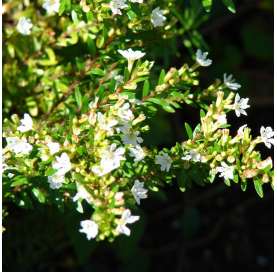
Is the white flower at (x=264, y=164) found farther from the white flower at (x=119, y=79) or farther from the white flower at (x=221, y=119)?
the white flower at (x=119, y=79)

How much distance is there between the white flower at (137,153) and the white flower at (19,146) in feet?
0.80

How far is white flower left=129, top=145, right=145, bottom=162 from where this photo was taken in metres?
1.58

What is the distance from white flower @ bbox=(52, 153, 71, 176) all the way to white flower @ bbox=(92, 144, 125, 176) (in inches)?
2.8

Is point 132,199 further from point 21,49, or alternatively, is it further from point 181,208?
point 181,208

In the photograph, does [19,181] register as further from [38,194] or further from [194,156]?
[194,156]

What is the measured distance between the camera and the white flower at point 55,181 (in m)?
1.56

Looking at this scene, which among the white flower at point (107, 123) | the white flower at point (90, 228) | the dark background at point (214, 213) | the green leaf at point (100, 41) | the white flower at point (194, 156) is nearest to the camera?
the white flower at point (90, 228)

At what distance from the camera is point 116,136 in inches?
63.7

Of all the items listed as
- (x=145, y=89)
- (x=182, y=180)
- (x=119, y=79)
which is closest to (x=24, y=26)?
(x=119, y=79)

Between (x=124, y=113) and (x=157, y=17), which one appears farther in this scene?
(x=157, y=17)

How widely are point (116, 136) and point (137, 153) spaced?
2.8 inches

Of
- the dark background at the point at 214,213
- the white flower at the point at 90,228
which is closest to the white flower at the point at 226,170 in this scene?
the white flower at the point at 90,228

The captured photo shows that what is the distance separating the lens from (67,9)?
178 centimetres

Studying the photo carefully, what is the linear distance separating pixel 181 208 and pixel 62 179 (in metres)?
1.86
